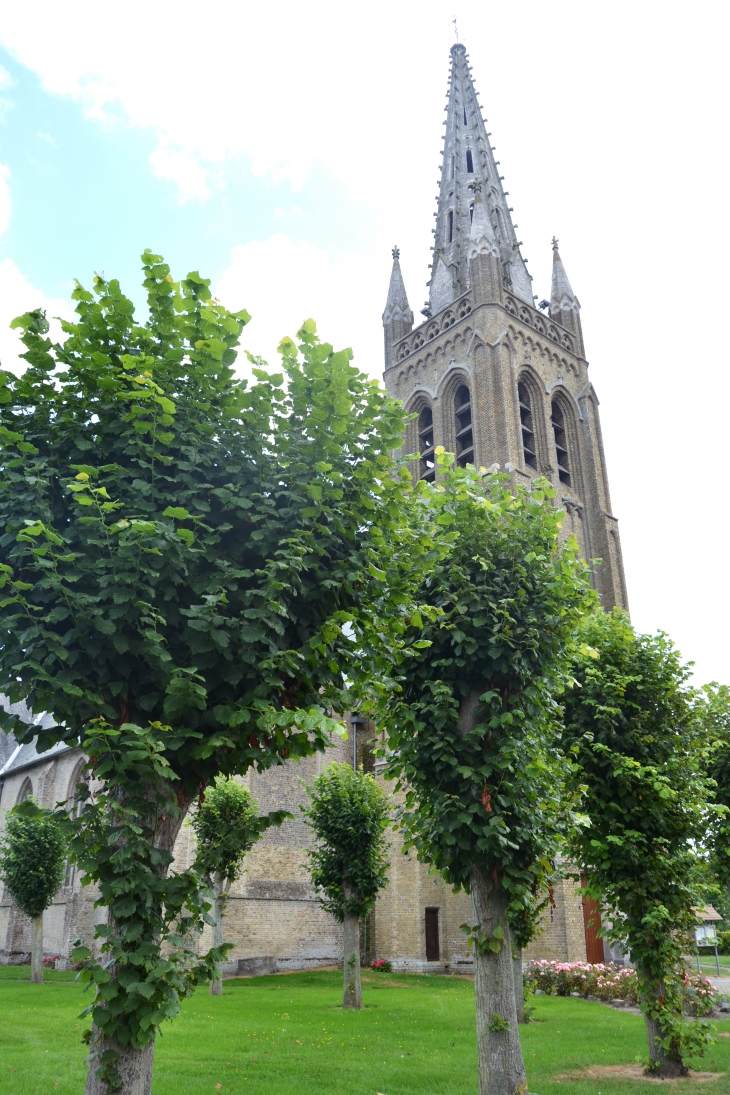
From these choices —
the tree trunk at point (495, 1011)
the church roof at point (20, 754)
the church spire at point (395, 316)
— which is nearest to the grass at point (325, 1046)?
the tree trunk at point (495, 1011)

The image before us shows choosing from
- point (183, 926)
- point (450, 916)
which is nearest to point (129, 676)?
point (183, 926)

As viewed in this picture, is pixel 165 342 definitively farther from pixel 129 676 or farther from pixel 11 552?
pixel 129 676

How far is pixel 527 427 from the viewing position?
3903 cm

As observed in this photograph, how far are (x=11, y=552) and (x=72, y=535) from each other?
17.3 inches

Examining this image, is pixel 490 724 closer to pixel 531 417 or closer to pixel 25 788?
pixel 25 788

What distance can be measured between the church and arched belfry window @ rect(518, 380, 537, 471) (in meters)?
0.11

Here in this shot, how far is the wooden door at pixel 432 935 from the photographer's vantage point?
28531 mm

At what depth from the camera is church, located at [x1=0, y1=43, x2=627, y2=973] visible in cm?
2750

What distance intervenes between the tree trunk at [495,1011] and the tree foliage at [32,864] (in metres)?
18.7

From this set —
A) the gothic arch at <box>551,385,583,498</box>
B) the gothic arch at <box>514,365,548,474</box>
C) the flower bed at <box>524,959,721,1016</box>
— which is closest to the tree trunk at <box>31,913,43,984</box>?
the flower bed at <box>524,959,721,1016</box>

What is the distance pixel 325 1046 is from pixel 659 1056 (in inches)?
213

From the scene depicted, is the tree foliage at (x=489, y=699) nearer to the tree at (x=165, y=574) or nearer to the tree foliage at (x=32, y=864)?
the tree at (x=165, y=574)

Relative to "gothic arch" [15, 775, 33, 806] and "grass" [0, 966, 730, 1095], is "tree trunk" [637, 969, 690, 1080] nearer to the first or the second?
"grass" [0, 966, 730, 1095]

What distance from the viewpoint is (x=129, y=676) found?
5992 mm
